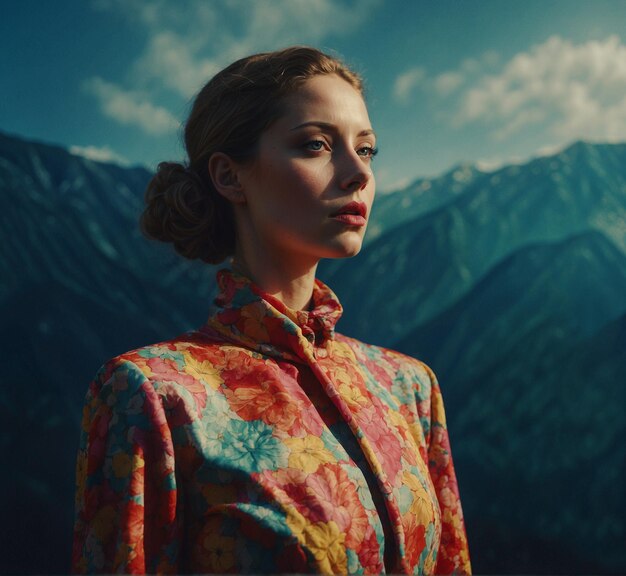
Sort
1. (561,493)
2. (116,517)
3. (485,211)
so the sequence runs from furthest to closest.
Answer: (485,211), (561,493), (116,517)

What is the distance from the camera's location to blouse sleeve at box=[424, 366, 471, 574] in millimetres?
1012

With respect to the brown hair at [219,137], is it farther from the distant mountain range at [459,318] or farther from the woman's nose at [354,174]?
the distant mountain range at [459,318]

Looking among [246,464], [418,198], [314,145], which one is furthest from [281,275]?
[418,198]

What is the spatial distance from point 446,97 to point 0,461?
175cm

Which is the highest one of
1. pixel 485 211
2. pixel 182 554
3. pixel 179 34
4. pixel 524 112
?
pixel 179 34

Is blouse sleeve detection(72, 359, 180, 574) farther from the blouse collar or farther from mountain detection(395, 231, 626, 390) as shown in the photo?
mountain detection(395, 231, 626, 390)

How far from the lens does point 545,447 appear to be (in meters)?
1.87

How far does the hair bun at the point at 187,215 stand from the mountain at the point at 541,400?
125 cm

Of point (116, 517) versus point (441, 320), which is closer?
point (116, 517)

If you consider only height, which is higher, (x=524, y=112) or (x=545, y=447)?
(x=524, y=112)

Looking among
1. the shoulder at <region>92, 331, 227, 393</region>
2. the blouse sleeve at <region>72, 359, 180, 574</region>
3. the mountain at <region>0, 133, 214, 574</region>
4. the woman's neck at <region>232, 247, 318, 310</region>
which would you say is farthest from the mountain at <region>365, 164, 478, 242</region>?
the blouse sleeve at <region>72, 359, 180, 574</region>

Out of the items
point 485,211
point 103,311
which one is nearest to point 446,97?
point 485,211

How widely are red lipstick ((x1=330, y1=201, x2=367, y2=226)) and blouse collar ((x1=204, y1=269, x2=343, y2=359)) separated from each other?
15 cm

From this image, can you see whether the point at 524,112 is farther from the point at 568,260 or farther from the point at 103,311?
the point at 103,311
